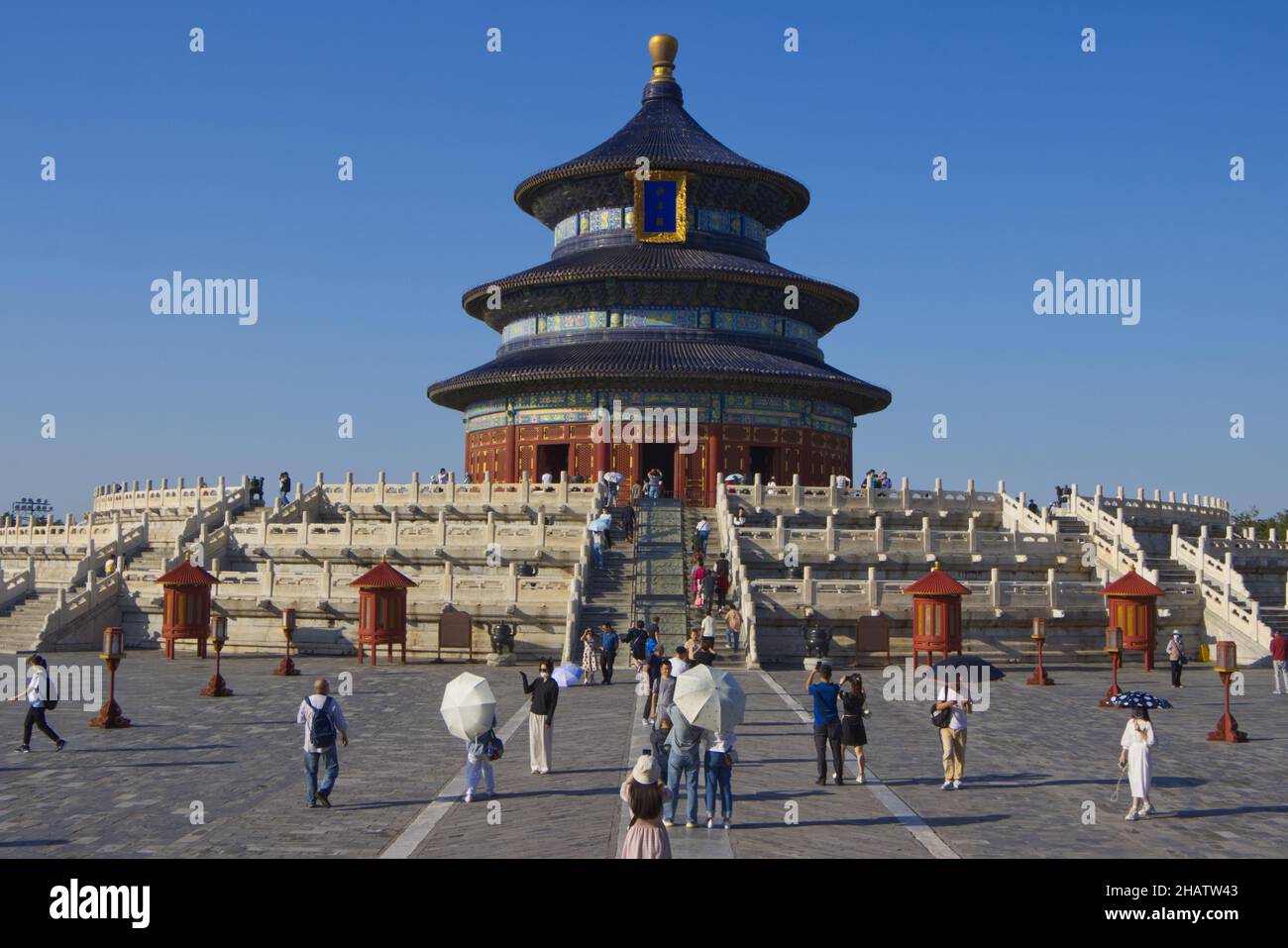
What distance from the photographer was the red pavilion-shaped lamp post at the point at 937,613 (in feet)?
102

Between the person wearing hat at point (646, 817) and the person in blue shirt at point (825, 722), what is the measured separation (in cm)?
642

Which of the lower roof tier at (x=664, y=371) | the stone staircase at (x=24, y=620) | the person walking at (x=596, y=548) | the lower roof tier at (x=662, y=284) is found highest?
the lower roof tier at (x=662, y=284)

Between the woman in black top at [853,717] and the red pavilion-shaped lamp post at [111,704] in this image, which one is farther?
the red pavilion-shaped lamp post at [111,704]

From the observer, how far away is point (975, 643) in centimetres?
3412

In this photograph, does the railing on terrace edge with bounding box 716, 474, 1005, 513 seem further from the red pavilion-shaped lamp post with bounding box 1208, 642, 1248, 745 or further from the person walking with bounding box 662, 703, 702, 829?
the person walking with bounding box 662, 703, 702, 829

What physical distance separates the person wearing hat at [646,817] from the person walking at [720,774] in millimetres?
3733

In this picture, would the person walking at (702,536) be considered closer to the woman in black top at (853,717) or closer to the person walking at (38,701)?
the person walking at (38,701)

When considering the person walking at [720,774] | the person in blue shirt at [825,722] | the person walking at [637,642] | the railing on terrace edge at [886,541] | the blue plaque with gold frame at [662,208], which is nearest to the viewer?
the person walking at [720,774]

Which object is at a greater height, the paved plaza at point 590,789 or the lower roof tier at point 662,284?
the lower roof tier at point 662,284

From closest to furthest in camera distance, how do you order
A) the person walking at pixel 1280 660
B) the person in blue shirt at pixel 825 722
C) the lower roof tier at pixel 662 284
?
the person in blue shirt at pixel 825 722
the person walking at pixel 1280 660
the lower roof tier at pixel 662 284

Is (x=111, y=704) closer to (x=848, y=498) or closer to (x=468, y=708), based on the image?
(x=468, y=708)

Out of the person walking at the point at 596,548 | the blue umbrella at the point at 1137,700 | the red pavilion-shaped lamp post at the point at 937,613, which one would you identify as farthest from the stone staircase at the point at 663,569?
the blue umbrella at the point at 1137,700

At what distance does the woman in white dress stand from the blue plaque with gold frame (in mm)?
44395
